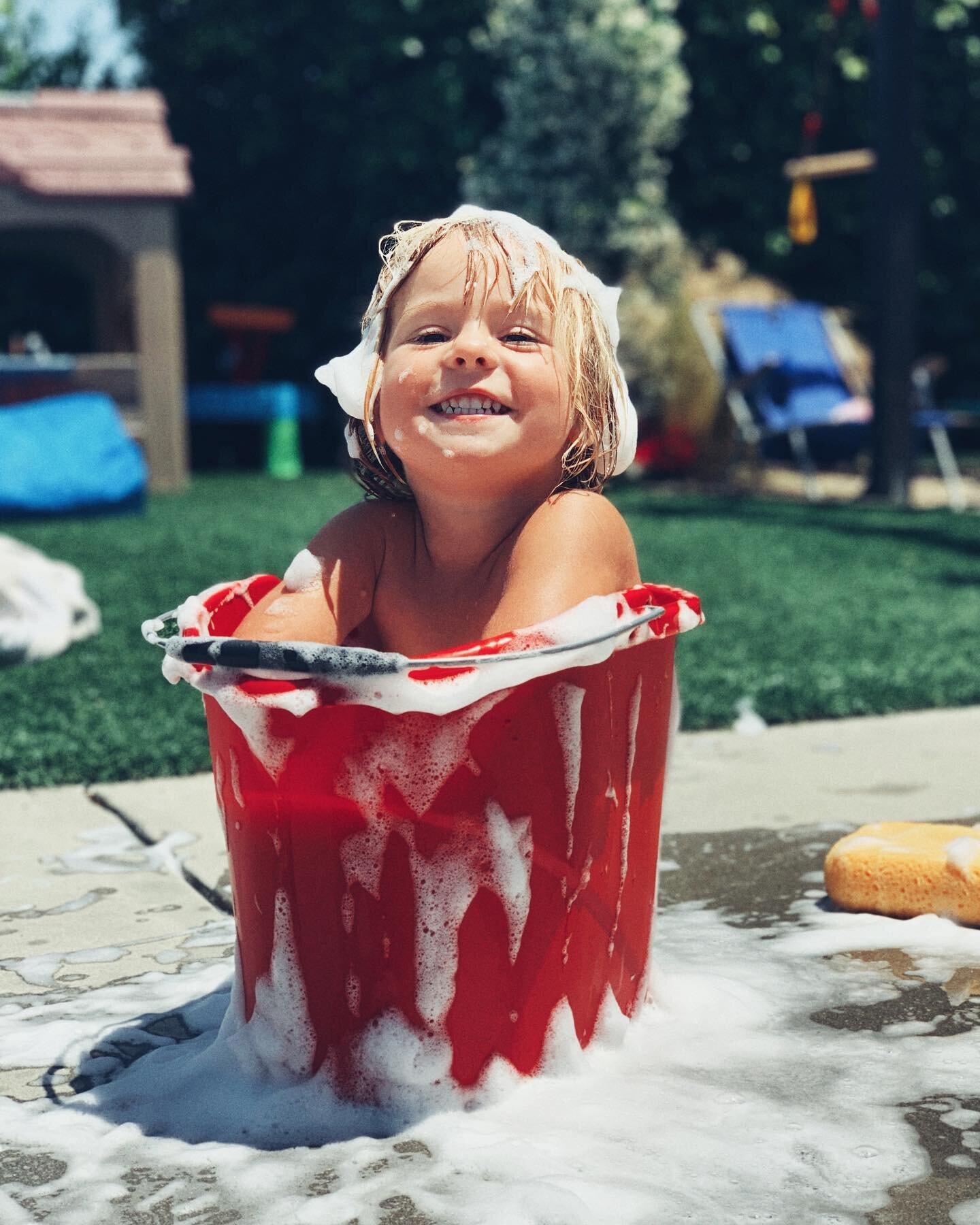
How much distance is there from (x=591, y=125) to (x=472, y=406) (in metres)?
9.47

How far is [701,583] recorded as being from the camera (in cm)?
547

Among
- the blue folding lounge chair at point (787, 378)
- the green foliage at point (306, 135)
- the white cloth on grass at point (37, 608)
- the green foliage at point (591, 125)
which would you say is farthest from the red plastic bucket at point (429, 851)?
the green foliage at point (306, 135)

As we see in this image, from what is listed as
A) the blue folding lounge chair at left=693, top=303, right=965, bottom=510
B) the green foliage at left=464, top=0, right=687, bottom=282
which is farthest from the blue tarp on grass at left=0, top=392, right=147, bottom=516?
the green foliage at left=464, top=0, right=687, bottom=282

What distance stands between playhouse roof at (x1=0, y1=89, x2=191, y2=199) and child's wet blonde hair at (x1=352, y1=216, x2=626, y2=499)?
26.5ft

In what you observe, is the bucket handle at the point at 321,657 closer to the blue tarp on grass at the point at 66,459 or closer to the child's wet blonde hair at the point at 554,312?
the child's wet blonde hair at the point at 554,312

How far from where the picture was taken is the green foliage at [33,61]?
15.0 metres

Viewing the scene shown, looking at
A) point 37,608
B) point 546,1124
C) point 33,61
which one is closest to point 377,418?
point 546,1124

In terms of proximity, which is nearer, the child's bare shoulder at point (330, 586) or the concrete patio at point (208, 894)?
the concrete patio at point (208, 894)

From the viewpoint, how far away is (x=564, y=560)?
5.58 ft

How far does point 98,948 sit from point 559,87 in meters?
9.41

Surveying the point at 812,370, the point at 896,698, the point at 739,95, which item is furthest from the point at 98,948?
the point at 739,95

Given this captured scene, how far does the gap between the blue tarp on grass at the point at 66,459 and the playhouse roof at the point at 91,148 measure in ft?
6.90

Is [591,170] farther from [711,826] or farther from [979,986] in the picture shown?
[979,986]

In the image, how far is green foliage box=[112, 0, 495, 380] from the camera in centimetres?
1163
